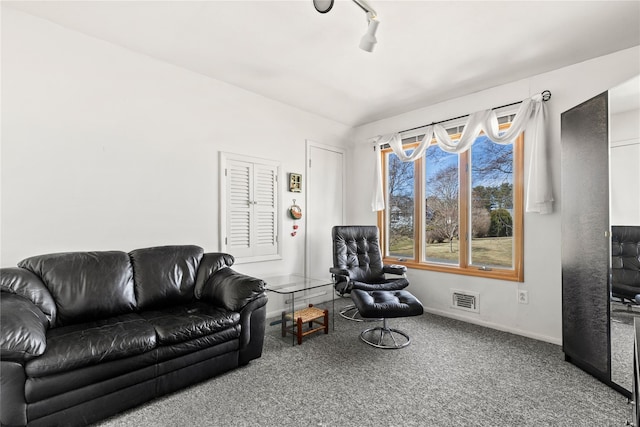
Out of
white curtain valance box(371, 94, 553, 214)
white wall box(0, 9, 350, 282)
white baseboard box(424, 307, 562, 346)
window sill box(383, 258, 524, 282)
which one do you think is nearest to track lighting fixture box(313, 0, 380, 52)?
white wall box(0, 9, 350, 282)

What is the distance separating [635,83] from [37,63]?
4.45m

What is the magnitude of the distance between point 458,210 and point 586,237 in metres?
1.44

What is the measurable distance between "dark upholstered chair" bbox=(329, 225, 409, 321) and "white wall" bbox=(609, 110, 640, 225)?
1.89m

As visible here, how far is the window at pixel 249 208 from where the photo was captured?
10.9ft

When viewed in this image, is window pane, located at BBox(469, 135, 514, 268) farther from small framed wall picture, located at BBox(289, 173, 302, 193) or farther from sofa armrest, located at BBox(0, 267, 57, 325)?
sofa armrest, located at BBox(0, 267, 57, 325)

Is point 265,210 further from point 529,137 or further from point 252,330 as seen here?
point 529,137

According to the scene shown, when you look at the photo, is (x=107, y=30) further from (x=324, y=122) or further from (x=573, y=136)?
(x=573, y=136)

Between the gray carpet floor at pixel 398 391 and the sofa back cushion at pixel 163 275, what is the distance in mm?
768

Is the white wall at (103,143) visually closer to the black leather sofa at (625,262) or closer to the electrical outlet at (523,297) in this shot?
the electrical outlet at (523,297)

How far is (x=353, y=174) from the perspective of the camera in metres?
4.80

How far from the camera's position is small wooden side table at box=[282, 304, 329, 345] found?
2.90 metres

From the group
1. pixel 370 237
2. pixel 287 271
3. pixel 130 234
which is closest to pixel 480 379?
pixel 370 237

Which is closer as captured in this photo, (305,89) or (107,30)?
(107,30)

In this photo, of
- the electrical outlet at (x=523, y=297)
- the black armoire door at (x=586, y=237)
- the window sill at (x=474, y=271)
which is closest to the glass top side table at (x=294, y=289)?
the window sill at (x=474, y=271)
